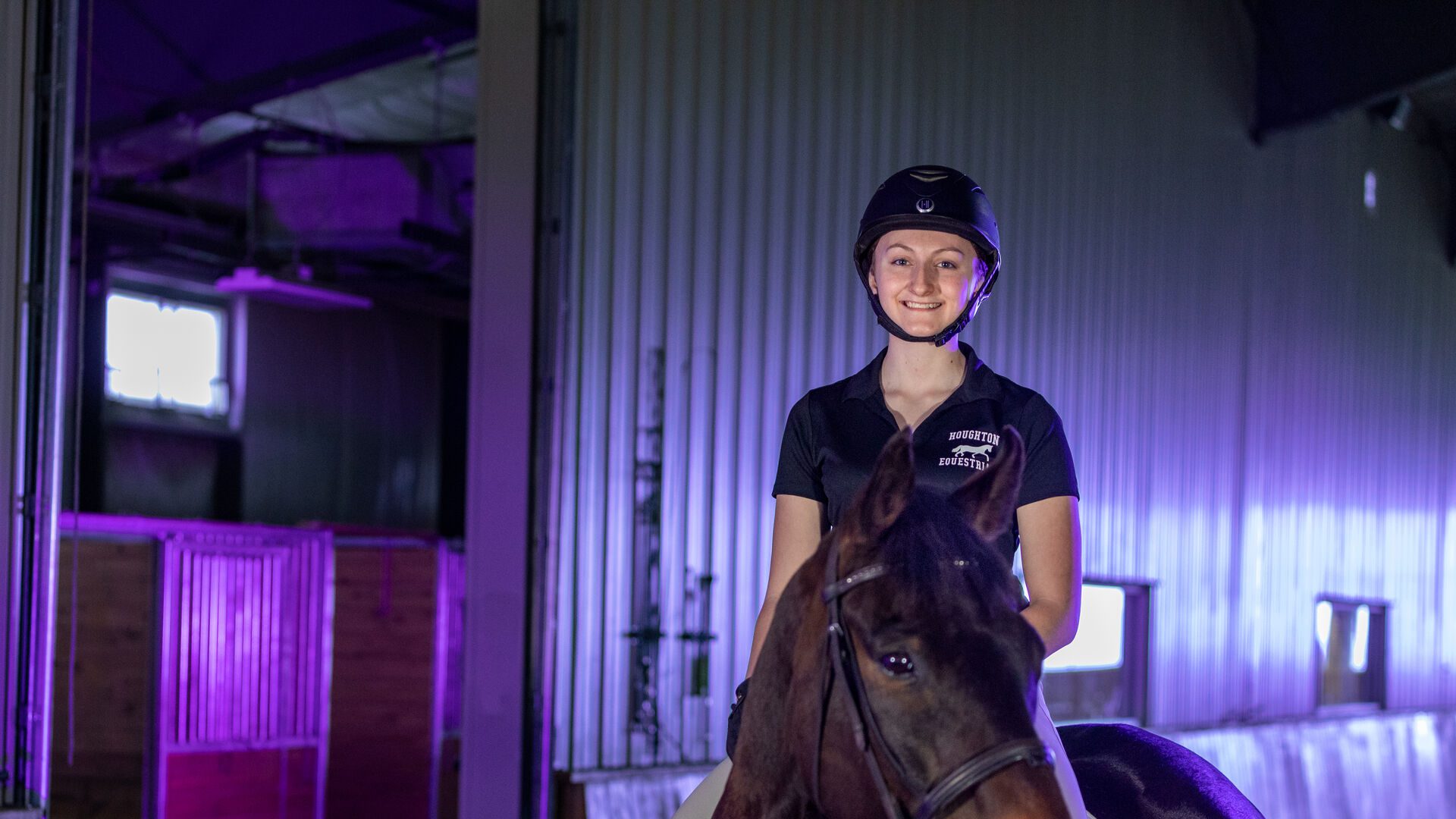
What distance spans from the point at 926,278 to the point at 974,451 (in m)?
0.31

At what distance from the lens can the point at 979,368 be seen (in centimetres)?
196

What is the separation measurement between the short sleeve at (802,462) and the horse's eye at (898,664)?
0.59 meters

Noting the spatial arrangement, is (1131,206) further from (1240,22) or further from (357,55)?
(357,55)

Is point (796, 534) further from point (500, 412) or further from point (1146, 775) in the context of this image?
point (500, 412)

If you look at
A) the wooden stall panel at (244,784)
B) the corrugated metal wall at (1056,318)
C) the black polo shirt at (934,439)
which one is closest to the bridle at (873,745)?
the black polo shirt at (934,439)

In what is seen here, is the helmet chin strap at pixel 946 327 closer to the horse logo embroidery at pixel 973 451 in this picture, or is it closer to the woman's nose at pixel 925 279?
the woman's nose at pixel 925 279

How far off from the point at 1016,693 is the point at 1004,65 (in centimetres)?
597

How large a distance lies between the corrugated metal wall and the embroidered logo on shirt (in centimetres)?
315

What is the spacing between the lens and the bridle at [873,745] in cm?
123

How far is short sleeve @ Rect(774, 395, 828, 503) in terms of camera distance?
1.92 metres

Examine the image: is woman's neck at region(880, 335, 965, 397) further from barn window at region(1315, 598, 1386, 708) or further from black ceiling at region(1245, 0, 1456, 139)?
barn window at region(1315, 598, 1386, 708)

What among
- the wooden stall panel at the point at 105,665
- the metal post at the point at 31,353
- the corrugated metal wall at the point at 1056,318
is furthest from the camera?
the wooden stall panel at the point at 105,665

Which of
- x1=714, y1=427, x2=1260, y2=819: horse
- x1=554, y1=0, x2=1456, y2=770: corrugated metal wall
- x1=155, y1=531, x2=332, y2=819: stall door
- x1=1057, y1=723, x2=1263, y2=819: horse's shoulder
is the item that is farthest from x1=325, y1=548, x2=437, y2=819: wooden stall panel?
x1=714, y1=427, x2=1260, y2=819: horse

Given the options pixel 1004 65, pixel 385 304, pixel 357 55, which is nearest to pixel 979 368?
pixel 1004 65
